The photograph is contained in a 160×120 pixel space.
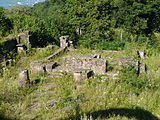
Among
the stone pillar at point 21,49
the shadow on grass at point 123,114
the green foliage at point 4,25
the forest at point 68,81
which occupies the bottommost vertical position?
the shadow on grass at point 123,114

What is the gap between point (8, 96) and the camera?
26.7ft

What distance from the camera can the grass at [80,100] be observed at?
22.4 ft

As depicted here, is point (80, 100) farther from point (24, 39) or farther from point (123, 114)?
point (24, 39)

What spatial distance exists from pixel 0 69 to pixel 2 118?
4.71 meters

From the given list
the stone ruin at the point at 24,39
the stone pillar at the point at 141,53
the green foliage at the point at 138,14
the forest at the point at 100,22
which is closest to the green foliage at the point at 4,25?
the forest at the point at 100,22

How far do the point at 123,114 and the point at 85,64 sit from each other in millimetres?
4395

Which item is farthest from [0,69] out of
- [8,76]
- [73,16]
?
[73,16]

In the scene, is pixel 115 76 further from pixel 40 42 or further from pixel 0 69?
pixel 40 42

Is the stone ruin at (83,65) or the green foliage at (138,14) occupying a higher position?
the green foliage at (138,14)

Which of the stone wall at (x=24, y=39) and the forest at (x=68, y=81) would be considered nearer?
the forest at (x=68, y=81)

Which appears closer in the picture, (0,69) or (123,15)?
(0,69)

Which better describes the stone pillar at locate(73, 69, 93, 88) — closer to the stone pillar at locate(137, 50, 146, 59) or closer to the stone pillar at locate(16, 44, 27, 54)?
the stone pillar at locate(137, 50, 146, 59)

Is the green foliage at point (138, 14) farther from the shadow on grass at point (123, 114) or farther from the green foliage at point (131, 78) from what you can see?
the shadow on grass at point (123, 114)

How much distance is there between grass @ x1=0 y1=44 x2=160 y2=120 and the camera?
22.4 feet
